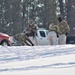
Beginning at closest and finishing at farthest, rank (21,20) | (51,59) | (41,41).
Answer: (51,59), (41,41), (21,20)

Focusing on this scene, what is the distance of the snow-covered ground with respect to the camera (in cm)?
920

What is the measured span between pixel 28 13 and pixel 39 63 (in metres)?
42.6

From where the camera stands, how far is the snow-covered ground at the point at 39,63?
9.20 metres

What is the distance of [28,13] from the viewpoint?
53.0 metres

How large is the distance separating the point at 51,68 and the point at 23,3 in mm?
43346

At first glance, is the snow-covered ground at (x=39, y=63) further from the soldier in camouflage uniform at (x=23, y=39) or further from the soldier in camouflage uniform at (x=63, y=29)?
the soldier in camouflage uniform at (x=23, y=39)

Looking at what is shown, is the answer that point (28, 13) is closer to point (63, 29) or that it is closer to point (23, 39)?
point (23, 39)

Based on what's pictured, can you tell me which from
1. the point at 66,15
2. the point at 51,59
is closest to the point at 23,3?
the point at 66,15

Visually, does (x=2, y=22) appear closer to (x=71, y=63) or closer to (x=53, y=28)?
(x=53, y=28)

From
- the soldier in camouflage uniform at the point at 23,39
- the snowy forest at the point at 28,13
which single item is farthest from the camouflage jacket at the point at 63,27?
the snowy forest at the point at 28,13

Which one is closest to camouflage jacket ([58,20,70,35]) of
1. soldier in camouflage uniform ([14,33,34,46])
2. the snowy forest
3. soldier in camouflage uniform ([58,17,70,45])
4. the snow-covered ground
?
soldier in camouflage uniform ([58,17,70,45])

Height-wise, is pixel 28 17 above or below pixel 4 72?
below

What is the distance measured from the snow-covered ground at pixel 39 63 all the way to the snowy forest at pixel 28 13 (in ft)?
119

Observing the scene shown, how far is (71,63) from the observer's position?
1059cm
